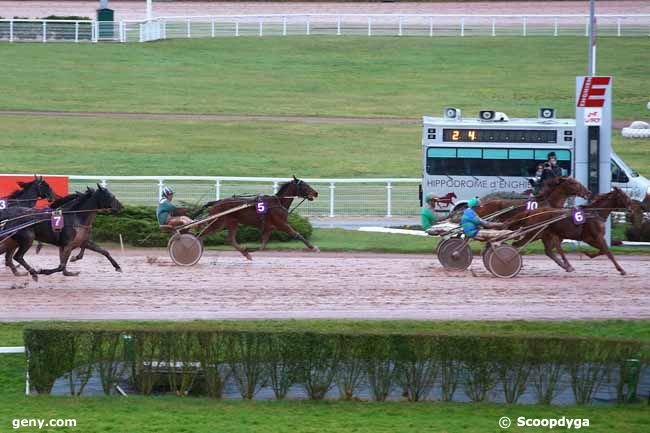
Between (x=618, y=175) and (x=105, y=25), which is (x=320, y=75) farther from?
(x=618, y=175)

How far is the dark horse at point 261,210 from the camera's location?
19141mm

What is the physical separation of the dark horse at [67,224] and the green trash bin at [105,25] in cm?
3300

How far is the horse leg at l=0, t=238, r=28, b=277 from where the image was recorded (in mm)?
16750

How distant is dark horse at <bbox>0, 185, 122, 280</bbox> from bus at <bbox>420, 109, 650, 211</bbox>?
8828 mm

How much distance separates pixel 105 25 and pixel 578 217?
35.1 meters

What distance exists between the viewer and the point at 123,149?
34562 millimetres

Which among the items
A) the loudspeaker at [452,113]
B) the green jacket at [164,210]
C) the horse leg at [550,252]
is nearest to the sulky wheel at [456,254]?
the horse leg at [550,252]

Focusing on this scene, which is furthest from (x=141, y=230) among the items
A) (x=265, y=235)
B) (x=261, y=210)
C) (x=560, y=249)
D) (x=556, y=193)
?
(x=560, y=249)

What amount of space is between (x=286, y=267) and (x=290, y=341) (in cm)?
750

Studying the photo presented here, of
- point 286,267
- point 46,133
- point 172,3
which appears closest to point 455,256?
point 286,267

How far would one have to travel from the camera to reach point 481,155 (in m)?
24.4

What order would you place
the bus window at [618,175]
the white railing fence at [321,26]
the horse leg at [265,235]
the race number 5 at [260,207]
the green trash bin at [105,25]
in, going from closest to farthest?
the race number 5 at [260,207] < the horse leg at [265,235] < the bus window at [618,175] < the green trash bin at [105,25] < the white railing fence at [321,26]

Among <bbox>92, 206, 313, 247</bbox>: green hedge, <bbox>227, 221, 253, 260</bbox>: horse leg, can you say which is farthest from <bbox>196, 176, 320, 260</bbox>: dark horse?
<bbox>92, 206, 313, 247</bbox>: green hedge

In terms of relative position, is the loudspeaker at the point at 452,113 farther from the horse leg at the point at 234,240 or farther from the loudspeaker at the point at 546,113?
the horse leg at the point at 234,240
